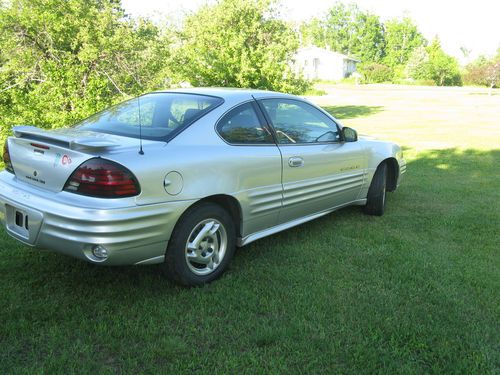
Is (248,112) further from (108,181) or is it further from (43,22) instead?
(43,22)

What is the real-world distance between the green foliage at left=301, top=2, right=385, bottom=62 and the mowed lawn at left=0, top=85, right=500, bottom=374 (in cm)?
9638

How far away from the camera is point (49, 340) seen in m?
2.68

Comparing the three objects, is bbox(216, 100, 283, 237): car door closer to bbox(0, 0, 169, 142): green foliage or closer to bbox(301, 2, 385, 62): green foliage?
bbox(0, 0, 169, 142): green foliage

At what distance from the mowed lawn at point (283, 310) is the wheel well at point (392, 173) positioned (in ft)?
3.52

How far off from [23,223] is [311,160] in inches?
96.9

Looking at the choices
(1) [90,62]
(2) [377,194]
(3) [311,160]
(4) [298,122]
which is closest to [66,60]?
(1) [90,62]

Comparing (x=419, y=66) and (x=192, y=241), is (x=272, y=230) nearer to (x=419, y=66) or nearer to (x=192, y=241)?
(x=192, y=241)

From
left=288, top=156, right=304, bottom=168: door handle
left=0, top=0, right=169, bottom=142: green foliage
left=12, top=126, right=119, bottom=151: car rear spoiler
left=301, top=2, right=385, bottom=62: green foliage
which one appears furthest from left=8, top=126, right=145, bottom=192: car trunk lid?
left=301, top=2, right=385, bottom=62: green foliage

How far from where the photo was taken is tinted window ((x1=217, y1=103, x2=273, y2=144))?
363 cm

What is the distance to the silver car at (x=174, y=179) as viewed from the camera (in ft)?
9.41

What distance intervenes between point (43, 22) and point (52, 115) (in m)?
2.16

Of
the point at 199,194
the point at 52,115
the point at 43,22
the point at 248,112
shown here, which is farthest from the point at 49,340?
the point at 43,22

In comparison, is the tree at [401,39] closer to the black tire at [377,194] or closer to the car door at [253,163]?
the black tire at [377,194]

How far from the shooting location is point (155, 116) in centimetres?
378
